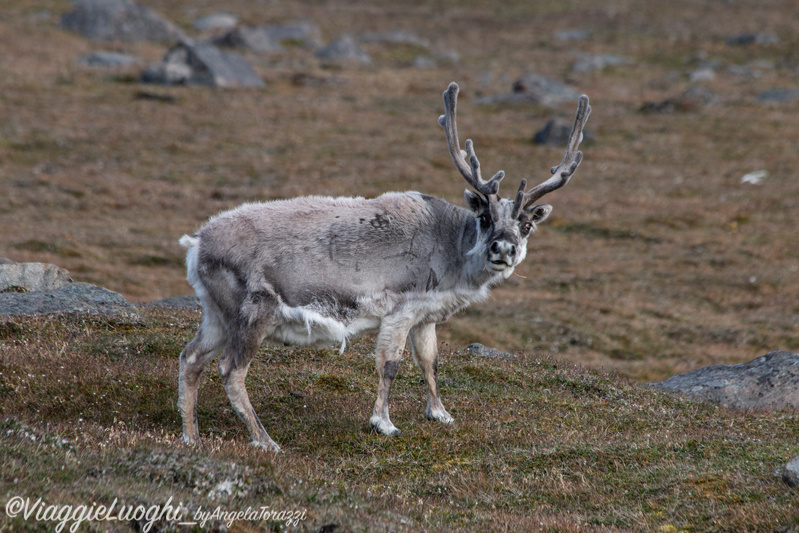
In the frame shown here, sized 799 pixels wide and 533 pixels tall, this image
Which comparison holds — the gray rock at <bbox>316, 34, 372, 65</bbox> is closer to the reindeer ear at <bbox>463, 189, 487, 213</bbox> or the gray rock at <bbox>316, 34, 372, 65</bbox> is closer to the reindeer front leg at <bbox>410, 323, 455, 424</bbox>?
the reindeer front leg at <bbox>410, 323, 455, 424</bbox>

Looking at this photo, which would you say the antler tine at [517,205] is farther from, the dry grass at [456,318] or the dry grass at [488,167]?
the dry grass at [488,167]

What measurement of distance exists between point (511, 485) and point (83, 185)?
1209 inches

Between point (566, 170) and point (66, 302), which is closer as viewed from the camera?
point (566, 170)

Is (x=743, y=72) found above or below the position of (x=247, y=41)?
above

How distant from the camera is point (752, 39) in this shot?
7394cm

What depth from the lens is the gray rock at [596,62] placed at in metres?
67.0

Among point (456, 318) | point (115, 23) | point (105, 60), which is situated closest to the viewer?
point (456, 318)

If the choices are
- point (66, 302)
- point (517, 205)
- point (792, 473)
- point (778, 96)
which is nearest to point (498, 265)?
point (517, 205)

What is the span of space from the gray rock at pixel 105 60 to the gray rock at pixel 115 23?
27.2 ft

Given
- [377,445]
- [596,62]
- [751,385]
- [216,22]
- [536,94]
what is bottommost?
[216,22]

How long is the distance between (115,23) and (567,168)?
64935 millimetres

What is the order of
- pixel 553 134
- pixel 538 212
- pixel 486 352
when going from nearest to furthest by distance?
pixel 538 212 < pixel 486 352 < pixel 553 134

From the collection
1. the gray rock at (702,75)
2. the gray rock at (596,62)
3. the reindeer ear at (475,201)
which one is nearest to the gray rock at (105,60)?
the gray rock at (596,62)

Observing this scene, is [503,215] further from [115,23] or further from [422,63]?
[115,23]
